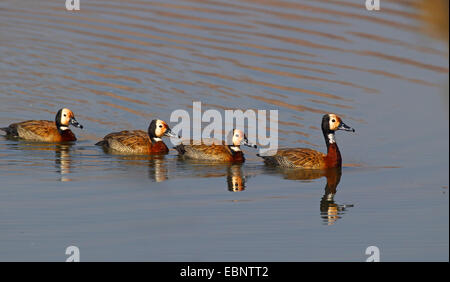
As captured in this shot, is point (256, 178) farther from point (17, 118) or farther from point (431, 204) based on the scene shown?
point (17, 118)

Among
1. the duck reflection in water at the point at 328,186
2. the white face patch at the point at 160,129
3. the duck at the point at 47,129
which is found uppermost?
the duck at the point at 47,129

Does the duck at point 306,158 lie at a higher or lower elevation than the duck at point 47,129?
lower

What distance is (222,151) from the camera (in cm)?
→ 2231

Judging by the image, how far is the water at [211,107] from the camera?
1630cm

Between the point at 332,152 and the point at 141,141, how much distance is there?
4.21 meters

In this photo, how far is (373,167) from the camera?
2145 cm

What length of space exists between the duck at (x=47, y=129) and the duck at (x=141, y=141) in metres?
1.27

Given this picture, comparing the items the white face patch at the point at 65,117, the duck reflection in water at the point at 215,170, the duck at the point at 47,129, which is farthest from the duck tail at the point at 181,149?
the white face patch at the point at 65,117

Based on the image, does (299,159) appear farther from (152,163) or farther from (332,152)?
(152,163)

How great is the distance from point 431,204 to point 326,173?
340 cm

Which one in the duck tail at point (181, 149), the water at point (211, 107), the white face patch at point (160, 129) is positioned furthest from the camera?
the white face patch at point (160, 129)

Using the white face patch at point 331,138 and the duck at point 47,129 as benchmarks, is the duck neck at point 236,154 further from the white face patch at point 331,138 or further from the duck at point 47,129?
the duck at point 47,129

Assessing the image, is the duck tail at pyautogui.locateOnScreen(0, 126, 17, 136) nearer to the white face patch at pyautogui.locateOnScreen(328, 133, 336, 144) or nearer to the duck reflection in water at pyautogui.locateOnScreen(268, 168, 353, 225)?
the duck reflection in water at pyautogui.locateOnScreen(268, 168, 353, 225)

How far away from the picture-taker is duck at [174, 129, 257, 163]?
22219 millimetres
